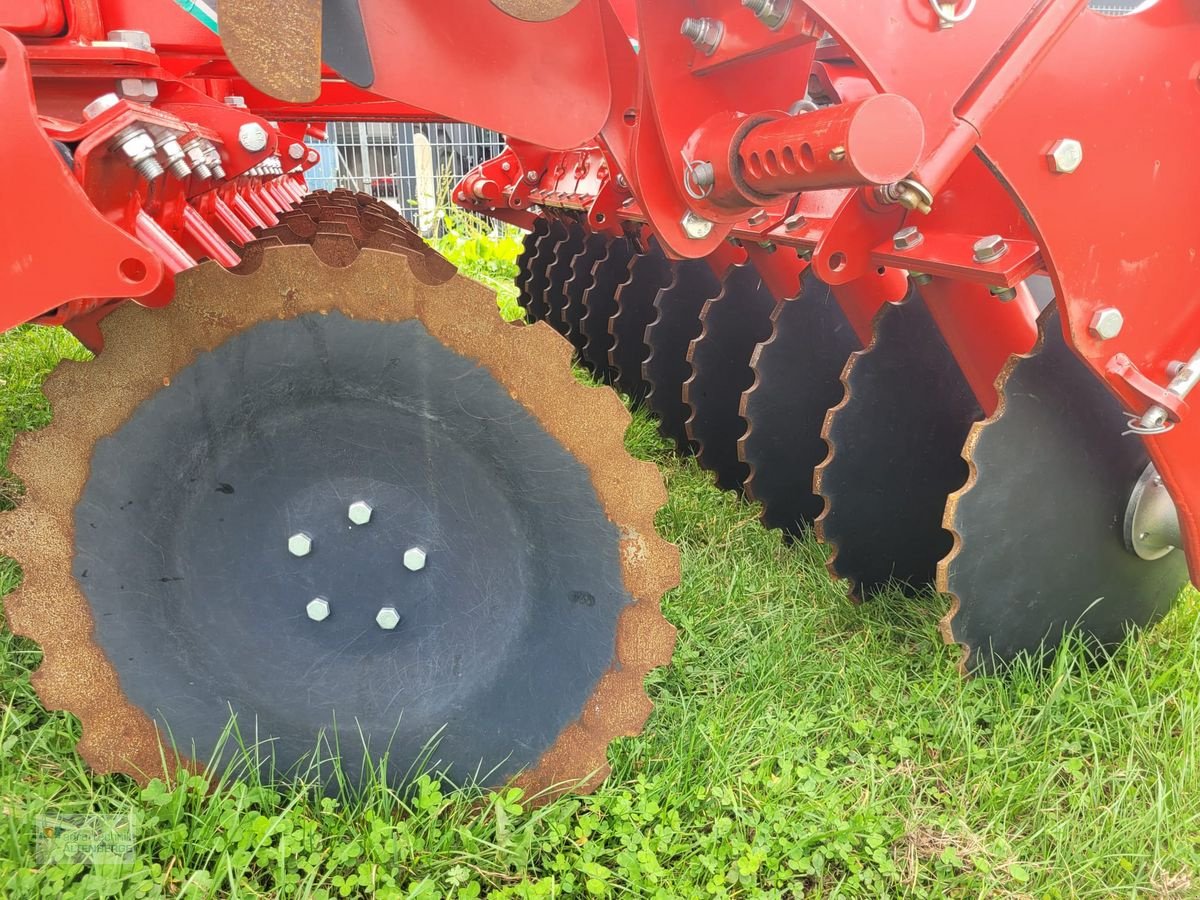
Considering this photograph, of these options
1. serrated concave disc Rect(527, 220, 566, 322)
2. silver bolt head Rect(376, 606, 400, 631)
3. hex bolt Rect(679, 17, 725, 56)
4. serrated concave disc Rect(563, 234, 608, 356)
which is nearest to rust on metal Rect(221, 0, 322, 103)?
hex bolt Rect(679, 17, 725, 56)

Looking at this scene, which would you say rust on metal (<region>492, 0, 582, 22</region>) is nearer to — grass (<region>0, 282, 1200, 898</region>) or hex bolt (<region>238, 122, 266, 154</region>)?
hex bolt (<region>238, 122, 266, 154</region>)

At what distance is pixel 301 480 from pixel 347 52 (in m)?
0.58

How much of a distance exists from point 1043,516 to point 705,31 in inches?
39.8

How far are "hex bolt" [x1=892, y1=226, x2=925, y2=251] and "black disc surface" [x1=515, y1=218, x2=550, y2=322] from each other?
8.20ft

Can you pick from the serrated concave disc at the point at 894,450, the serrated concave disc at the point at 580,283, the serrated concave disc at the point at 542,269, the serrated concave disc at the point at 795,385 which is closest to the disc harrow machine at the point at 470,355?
the serrated concave disc at the point at 894,450

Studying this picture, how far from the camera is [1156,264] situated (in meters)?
1.35

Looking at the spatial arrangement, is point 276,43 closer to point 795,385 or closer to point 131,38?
point 131,38

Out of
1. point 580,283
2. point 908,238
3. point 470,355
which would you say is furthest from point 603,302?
point 470,355

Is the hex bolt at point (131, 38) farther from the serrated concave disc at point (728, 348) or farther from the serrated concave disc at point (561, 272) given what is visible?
the serrated concave disc at point (561, 272)

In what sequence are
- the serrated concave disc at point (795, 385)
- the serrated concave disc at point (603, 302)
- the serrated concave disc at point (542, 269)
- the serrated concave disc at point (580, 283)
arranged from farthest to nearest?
the serrated concave disc at point (542, 269) < the serrated concave disc at point (580, 283) < the serrated concave disc at point (603, 302) < the serrated concave disc at point (795, 385)

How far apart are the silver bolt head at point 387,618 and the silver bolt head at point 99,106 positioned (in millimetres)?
747

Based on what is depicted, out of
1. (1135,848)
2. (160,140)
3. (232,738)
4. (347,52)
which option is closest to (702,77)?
(347,52)

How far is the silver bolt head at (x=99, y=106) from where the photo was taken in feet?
3.59

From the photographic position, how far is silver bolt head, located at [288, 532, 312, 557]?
129cm
